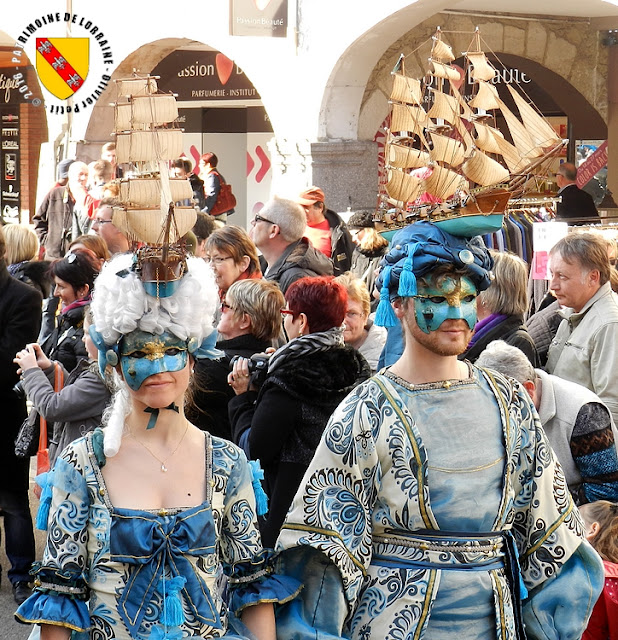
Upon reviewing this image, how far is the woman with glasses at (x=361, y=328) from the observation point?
19.4ft

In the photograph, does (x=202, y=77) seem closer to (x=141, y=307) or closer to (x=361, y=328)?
(x=361, y=328)

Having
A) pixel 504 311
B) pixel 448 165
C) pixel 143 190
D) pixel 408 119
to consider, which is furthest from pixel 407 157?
pixel 143 190

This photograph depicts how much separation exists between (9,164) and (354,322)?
45.0 feet

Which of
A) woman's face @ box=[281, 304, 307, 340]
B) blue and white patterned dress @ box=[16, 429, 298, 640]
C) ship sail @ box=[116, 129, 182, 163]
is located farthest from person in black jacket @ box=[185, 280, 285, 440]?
ship sail @ box=[116, 129, 182, 163]

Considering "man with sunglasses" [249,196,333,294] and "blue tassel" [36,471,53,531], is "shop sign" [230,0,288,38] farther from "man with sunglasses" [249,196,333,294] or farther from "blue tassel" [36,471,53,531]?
"blue tassel" [36,471,53,531]

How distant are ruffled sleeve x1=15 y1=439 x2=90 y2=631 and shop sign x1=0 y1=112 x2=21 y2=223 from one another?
15701 mm

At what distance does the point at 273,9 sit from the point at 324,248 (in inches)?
179

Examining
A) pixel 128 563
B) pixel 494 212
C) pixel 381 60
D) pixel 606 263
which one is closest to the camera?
pixel 128 563

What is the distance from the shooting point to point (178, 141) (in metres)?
9.27

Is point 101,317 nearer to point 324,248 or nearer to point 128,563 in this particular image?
point 128,563

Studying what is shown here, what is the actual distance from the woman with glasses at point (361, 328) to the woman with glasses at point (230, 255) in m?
0.54

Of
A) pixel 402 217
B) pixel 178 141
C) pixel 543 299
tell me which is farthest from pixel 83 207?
pixel 402 217

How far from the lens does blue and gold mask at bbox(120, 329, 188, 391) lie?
2.82 meters

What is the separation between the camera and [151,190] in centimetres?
644
